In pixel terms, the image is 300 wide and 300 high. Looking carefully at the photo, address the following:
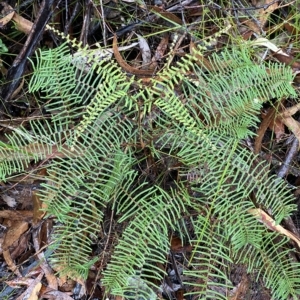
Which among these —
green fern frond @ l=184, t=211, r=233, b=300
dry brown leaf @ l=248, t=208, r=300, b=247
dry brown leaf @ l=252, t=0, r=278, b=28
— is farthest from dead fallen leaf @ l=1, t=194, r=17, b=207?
dry brown leaf @ l=252, t=0, r=278, b=28

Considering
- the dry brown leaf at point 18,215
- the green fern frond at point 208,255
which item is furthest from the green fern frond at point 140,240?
the dry brown leaf at point 18,215

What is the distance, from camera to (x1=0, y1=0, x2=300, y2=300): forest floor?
2.70m

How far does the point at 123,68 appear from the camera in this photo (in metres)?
2.66

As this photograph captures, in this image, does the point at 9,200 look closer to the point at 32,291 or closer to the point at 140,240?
the point at 32,291

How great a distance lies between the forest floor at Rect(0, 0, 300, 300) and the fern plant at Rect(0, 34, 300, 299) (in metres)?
0.14

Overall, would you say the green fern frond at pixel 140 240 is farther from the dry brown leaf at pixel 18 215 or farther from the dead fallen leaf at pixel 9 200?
the dead fallen leaf at pixel 9 200

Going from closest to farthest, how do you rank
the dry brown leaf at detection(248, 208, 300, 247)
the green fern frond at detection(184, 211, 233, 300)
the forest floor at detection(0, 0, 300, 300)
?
the green fern frond at detection(184, 211, 233, 300) < the dry brown leaf at detection(248, 208, 300, 247) < the forest floor at detection(0, 0, 300, 300)

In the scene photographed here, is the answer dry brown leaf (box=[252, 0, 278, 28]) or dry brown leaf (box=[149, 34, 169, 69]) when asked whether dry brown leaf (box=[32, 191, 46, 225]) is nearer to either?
dry brown leaf (box=[149, 34, 169, 69])

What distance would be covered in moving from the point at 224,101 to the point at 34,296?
153 cm

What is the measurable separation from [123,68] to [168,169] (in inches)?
24.5

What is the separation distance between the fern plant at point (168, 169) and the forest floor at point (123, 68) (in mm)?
137

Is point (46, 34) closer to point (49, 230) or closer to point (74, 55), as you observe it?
point (74, 55)

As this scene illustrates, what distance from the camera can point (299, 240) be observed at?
2.65 m

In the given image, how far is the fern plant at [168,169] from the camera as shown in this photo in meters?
2.45
